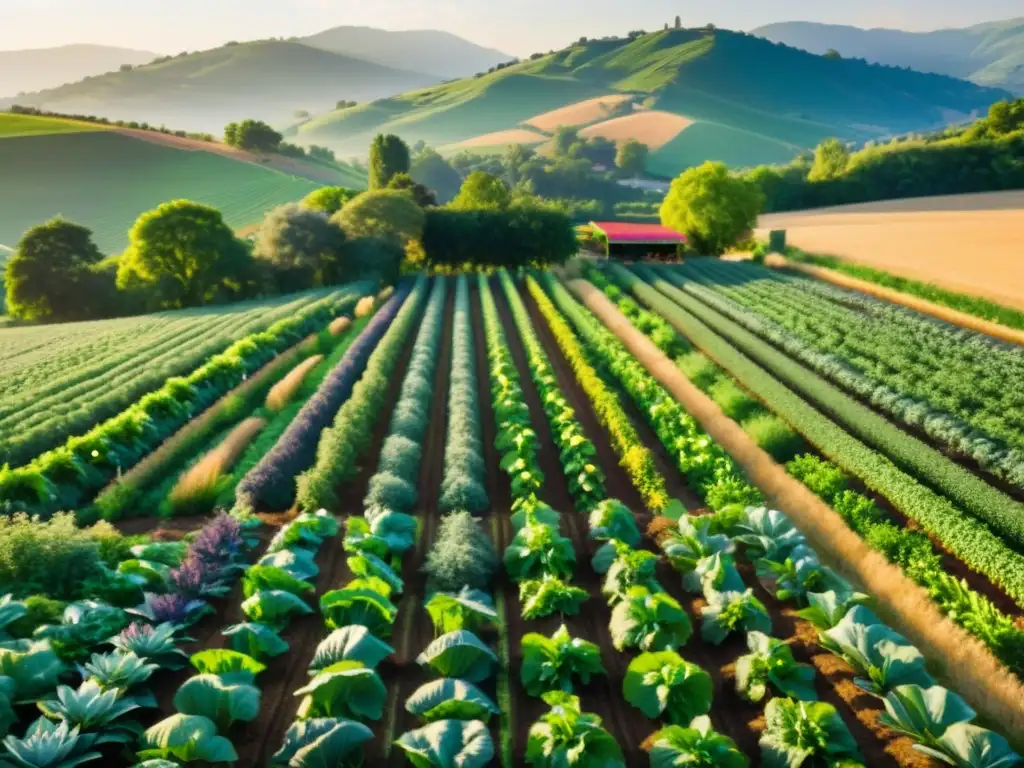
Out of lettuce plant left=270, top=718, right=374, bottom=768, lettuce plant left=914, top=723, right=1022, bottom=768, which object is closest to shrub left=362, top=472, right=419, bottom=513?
lettuce plant left=270, top=718, right=374, bottom=768

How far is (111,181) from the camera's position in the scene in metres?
80.9

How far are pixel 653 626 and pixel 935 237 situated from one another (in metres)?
47.4

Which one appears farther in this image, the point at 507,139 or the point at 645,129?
the point at 507,139

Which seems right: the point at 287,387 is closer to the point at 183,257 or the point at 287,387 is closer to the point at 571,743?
the point at 571,743

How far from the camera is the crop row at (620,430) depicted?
44.1ft

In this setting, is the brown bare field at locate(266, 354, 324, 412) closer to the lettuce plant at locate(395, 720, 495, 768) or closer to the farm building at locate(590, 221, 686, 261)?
the lettuce plant at locate(395, 720, 495, 768)

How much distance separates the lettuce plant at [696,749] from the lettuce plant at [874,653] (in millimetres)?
2168

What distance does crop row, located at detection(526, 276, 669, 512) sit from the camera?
13430mm

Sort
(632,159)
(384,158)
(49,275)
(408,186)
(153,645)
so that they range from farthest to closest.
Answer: (632,159) → (384,158) → (408,186) → (49,275) → (153,645)

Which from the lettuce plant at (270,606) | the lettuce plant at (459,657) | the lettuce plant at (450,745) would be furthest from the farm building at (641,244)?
→ the lettuce plant at (450,745)

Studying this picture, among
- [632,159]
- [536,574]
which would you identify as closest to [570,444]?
[536,574]

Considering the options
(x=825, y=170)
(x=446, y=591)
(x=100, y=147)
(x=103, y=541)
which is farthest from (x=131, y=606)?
(x=100, y=147)

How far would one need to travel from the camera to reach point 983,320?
2784 centimetres

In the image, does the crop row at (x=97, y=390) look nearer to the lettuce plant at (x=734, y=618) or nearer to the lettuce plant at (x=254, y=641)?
the lettuce plant at (x=254, y=641)
